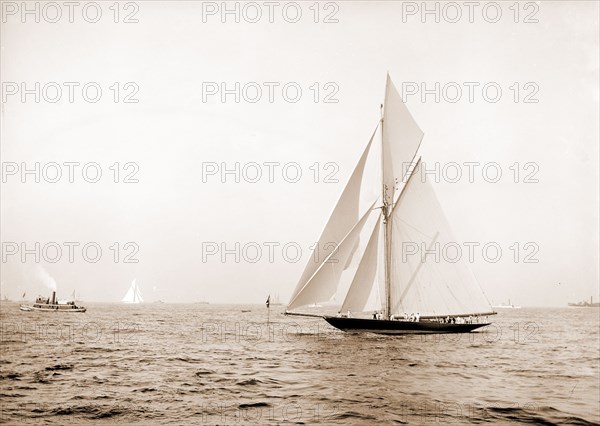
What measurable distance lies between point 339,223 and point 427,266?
26.4 ft

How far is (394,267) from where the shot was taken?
39.4 metres

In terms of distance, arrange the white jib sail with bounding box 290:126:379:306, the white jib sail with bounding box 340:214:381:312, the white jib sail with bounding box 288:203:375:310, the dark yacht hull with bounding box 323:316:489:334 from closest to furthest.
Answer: the white jib sail with bounding box 288:203:375:310 < the white jib sail with bounding box 290:126:379:306 < the dark yacht hull with bounding box 323:316:489:334 < the white jib sail with bounding box 340:214:381:312

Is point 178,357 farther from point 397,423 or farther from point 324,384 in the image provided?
point 397,423

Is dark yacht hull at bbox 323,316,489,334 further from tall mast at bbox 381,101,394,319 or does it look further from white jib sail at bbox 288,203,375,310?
white jib sail at bbox 288,203,375,310

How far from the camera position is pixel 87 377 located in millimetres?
20188

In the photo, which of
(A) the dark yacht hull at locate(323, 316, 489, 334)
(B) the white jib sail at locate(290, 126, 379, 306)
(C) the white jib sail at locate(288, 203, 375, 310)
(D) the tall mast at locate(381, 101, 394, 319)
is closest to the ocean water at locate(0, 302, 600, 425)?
(C) the white jib sail at locate(288, 203, 375, 310)

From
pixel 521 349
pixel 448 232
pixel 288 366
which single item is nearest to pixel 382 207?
pixel 448 232

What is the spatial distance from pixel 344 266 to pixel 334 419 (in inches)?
877

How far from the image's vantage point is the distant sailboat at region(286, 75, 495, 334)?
3538 cm

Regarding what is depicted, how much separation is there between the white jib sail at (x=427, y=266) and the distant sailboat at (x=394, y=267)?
0.08 metres

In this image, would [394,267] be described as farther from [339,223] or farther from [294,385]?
[294,385]

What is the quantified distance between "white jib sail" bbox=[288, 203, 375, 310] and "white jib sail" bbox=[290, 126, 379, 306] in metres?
0.28

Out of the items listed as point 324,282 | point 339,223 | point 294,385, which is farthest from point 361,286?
point 294,385

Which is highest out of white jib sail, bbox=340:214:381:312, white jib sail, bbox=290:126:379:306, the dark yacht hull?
white jib sail, bbox=290:126:379:306
